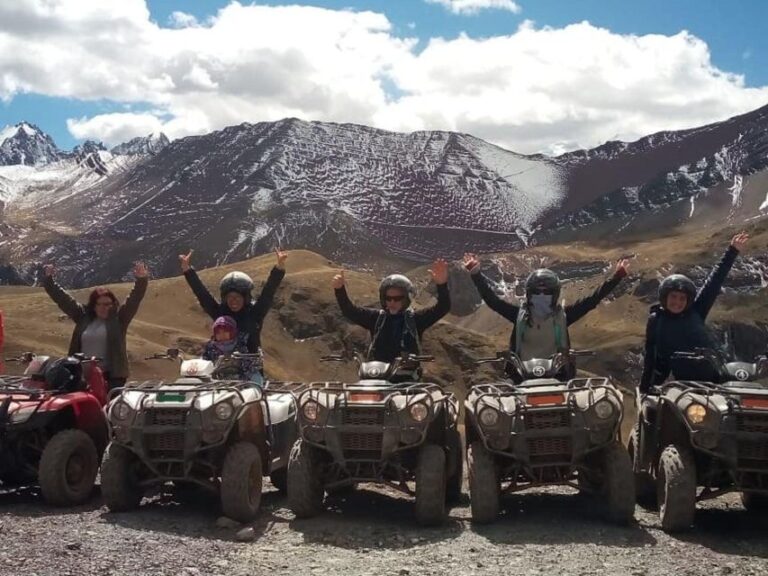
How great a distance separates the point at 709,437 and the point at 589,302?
3.12 meters

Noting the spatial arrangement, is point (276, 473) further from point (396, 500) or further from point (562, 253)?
point (562, 253)

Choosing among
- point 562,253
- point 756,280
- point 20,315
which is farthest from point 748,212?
point 20,315

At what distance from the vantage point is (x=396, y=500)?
35.1ft

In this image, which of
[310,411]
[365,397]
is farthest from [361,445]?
[310,411]

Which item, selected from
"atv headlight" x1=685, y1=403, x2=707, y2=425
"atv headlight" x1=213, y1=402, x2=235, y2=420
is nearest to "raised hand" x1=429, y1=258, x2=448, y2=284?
"atv headlight" x1=213, y1=402, x2=235, y2=420

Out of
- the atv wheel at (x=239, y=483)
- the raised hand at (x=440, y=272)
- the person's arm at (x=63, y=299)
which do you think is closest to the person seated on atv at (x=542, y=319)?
the raised hand at (x=440, y=272)

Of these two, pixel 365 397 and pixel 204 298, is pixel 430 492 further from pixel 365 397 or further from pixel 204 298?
pixel 204 298

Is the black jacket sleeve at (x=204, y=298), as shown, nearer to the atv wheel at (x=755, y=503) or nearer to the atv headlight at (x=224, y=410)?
the atv headlight at (x=224, y=410)

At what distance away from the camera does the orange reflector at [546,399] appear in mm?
8844

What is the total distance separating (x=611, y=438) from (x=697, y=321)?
7.63ft

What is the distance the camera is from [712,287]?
34.7 feet

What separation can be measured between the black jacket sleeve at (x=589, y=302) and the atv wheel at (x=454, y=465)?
2.16m

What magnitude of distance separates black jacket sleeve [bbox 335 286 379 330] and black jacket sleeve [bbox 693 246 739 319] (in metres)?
3.86

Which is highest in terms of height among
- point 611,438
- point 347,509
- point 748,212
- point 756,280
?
point 748,212
